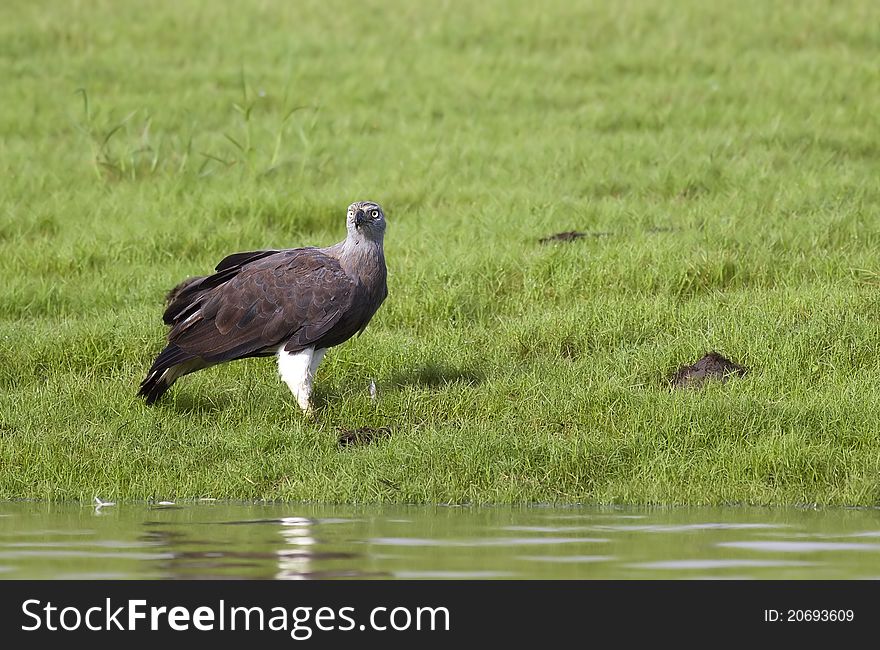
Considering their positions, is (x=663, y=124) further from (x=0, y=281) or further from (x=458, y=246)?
(x=0, y=281)

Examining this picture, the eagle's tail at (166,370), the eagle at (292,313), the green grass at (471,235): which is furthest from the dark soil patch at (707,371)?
the eagle's tail at (166,370)

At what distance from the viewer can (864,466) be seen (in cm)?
732

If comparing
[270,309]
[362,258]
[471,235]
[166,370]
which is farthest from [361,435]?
[471,235]

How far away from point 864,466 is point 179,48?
42.9 feet

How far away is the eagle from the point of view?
8.46 metres

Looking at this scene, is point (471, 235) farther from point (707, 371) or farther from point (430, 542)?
point (430, 542)

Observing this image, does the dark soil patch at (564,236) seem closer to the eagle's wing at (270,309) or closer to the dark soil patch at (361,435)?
the eagle's wing at (270,309)

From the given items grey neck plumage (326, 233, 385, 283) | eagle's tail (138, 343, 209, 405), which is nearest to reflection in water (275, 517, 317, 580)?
eagle's tail (138, 343, 209, 405)

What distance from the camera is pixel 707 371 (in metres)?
8.70

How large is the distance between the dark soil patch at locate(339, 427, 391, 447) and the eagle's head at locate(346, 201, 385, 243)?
48.3 inches

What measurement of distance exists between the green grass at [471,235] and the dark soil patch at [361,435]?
0.11 meters

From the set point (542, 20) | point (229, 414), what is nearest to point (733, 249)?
point (229, 414)

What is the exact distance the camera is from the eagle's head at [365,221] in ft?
28.3

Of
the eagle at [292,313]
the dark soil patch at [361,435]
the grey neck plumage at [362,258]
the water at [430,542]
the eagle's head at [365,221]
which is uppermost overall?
the eagle's head at [365,221]
